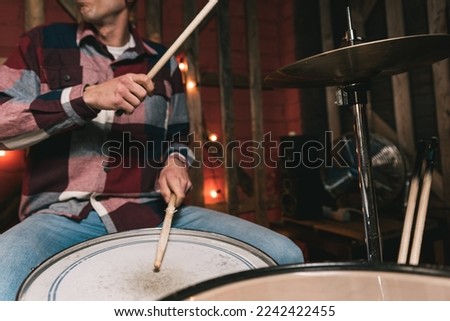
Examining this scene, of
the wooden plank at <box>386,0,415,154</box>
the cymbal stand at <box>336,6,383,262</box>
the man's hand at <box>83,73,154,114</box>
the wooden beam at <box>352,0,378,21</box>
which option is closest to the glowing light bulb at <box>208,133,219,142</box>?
the wooden plank at <box>386,0,415,154</box>

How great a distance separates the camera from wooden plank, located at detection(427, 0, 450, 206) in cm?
205

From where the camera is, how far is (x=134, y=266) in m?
0.66

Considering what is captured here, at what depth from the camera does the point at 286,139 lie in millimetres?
2213

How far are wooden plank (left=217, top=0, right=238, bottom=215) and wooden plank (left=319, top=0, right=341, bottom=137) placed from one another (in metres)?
0.79

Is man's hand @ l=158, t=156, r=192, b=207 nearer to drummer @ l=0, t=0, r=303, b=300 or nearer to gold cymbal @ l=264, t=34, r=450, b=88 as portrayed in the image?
drummer @ l=0, t=0, r=303, b=300

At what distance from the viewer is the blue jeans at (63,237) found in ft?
2.33

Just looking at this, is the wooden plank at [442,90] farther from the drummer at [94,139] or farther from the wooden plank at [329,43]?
the drummer at [94,139]

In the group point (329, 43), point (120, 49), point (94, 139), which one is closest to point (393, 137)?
point (329, 43)

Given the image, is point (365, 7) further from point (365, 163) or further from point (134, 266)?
point (134, 266)

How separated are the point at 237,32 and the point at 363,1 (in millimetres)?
935

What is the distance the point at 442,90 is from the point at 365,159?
1483 millimetres

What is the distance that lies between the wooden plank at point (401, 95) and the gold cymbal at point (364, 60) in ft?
4.68

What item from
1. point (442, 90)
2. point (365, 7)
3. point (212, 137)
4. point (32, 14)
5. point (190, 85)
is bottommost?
point (212, 137)

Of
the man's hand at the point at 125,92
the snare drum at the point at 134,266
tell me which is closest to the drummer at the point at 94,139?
the man's hand at the point at 125,92
